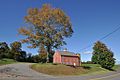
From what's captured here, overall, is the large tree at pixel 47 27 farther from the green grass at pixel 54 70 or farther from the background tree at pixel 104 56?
the background tree at pixel 104 56

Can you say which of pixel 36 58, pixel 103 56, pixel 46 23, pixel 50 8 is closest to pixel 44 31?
pixel 46 23

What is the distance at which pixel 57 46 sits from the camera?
49.2 metres

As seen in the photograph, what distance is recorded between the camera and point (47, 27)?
47.3m

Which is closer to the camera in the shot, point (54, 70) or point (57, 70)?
point (54, 70)

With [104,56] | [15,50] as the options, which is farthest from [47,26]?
[15,50]

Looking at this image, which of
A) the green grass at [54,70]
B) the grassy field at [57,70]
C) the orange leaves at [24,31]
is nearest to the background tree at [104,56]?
the grassy field at [57,70]

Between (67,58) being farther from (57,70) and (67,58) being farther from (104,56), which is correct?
(57,70)

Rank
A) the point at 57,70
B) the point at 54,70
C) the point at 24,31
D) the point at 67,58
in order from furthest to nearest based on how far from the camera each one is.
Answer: the point at 67,58 < the point at 24,31 < the point at 57,70 < the point at 54,70

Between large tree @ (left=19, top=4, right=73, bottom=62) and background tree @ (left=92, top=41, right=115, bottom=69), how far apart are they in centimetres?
2029

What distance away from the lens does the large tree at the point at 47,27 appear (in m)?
47.5

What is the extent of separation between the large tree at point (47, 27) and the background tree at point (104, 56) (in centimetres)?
2029

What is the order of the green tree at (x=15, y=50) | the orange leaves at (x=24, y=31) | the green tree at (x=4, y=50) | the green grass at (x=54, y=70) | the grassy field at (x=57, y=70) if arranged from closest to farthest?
the green grass at (x=54, y=70) → the grassy field at (x=57, y=70) → the orange leaves at (x=24, y=31) → the green tree at (x=4, y=50) → the green tree at (x=15, y=50)

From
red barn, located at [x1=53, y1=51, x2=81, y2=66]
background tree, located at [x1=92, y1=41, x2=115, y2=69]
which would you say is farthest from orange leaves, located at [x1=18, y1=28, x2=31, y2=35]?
red barn, located at [x1=53, y1=51, x2=81, y2=66]

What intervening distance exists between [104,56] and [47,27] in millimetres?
24835
